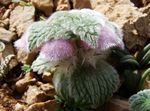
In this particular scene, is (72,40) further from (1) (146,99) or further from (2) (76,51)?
(1) (146,99)

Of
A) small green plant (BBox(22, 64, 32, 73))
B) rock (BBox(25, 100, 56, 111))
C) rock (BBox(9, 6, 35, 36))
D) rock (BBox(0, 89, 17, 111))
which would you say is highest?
rock (BBox(9, 6, 35, 36))

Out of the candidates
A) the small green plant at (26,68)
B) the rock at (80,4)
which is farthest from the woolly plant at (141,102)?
the rock at (80,4)

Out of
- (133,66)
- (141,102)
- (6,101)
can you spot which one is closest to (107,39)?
(141,102)

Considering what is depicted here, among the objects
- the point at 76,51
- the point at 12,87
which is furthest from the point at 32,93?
the point at 76,51

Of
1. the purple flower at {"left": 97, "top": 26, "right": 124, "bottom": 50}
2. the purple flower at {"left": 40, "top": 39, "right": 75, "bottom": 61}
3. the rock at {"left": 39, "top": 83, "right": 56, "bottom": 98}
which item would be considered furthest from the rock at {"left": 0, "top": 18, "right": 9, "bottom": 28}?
the purple flower at {"left": 97, "top": 26, "right": 124, "bottom": 50}

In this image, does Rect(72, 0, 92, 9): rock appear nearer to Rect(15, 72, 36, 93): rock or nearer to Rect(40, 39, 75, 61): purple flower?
Rect(15, 72, 36, 93): rock

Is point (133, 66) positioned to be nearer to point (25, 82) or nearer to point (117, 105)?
point (117, 105)
